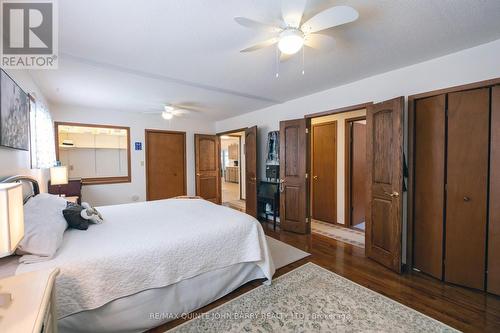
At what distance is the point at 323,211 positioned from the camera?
4.57 meters

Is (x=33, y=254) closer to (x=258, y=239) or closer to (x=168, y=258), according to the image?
(x=168, y=258)

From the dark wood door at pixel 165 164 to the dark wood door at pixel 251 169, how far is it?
182cm

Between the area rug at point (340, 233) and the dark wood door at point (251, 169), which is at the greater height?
the dark wood door at point (251, 169)

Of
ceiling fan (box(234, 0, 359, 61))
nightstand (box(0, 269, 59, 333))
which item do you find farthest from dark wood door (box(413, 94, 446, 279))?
nightstand (box(0, 269, 59, 333))

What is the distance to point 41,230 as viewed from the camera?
148 centimetres

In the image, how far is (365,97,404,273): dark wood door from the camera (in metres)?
2.45

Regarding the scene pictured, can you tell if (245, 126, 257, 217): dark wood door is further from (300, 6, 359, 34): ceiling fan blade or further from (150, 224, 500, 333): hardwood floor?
(300, 6, 359, 34): ceiling fan blade

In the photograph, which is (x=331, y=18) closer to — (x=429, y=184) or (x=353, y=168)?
(x=429, y=184)

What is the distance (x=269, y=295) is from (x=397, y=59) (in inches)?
110

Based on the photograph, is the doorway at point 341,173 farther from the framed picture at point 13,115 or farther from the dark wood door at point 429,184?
the framed picture at point 13,115

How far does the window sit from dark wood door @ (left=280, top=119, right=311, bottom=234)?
11.1ft

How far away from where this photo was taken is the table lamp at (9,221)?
80cm

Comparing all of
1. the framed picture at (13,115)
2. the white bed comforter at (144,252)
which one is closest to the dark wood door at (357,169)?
the white bed comforter at (144,252)

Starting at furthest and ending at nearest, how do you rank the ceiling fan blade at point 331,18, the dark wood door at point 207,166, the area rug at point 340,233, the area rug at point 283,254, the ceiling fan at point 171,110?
1. the dark wood door at point 207,166
2. the ceiling fan at point 171,110
3. the area rug at point 340,233
4. the area rug at point 283,254
5. the ceiling fan blade at point 331,18
